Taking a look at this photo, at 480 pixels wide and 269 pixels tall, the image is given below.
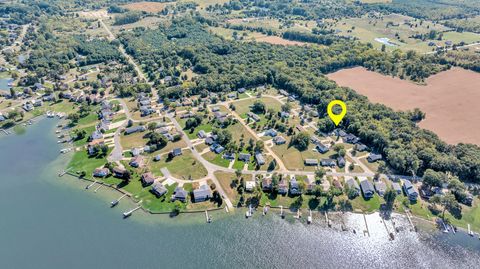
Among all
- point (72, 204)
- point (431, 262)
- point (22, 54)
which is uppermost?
point (22, 54)

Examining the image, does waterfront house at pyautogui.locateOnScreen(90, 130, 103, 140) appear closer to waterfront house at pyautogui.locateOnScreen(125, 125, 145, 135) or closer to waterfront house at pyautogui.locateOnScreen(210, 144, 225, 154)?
waterfront house at pyautogui.locateOnScreen(125, 125, 145, 135)

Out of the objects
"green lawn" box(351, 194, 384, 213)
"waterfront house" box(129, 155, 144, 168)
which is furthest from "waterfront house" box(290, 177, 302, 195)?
"waterfront house" box(129, 155, 144, 168)

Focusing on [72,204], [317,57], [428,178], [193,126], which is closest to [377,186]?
[428,178]

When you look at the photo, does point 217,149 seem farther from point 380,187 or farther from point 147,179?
point 380,187

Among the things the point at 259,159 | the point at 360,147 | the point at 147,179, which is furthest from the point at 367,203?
the point at 147,179

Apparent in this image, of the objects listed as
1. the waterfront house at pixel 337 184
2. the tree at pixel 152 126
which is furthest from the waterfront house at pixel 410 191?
the tree at pixel 152 126

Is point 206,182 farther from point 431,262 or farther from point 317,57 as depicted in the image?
point 317,57
